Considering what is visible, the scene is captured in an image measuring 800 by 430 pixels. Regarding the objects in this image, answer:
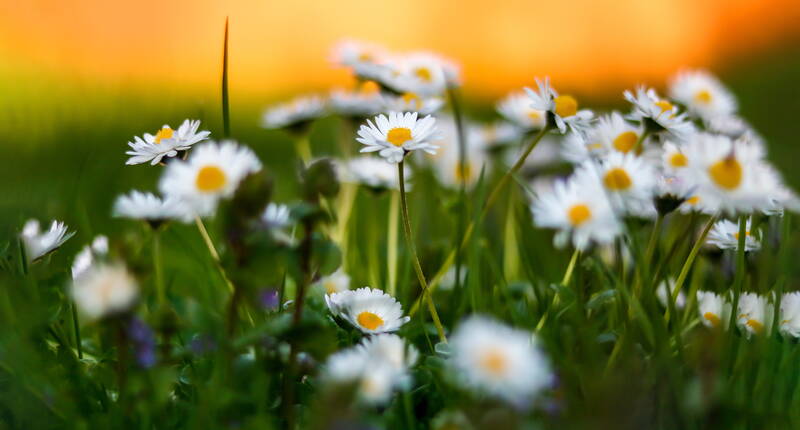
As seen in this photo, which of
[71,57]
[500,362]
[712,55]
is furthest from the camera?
A: [712,55]

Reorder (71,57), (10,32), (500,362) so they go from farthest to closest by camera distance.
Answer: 1. (10,32)
2. (71,57)
3. (500,362)

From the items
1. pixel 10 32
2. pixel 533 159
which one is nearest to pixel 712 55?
pixel 533 159

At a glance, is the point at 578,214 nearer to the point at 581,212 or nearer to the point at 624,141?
the point at 581,212

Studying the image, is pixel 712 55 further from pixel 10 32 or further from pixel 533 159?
pixel 10 32

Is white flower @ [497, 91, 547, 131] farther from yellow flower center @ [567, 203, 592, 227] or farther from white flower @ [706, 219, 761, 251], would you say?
yellow flower center @ [567, 203, 592, 227]

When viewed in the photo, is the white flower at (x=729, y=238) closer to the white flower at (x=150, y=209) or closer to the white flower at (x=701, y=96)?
the white flower at (x=701, y=96)

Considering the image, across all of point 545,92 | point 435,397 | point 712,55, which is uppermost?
point 545,92
